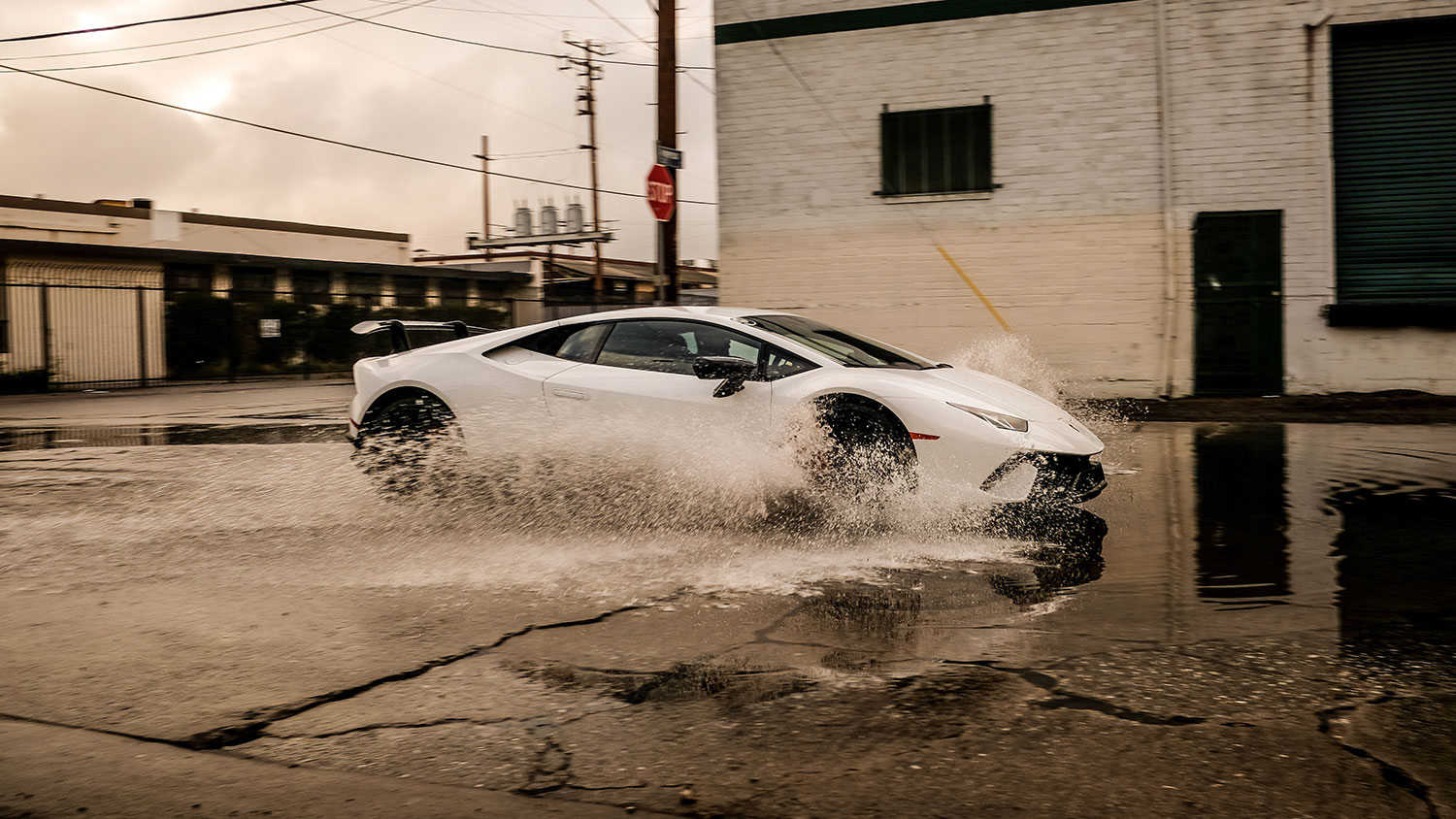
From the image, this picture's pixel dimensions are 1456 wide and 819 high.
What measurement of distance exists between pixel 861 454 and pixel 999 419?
0.76 metres

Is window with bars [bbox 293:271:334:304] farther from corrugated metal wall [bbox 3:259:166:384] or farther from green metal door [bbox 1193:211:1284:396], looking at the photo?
green metal door [bbox 1193:211:1284:396]

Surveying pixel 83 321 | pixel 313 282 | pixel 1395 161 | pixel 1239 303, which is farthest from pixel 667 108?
pixel 313 282

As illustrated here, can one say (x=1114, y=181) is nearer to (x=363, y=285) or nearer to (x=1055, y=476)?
(x=1055, y=476)

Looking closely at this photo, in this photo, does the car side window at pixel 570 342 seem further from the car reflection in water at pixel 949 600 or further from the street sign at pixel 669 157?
the street sign at pixel 669 157

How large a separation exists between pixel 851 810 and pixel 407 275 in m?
38.9

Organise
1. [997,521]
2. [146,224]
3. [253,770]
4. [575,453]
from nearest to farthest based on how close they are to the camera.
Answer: [253,770] → [997,521] → [575,453] → [146,224]

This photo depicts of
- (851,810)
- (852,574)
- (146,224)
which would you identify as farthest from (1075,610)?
(146,224)

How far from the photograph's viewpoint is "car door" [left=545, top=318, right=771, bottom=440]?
6770 mm

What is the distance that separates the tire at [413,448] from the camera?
25.0ft

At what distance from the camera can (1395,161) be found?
14.3 m

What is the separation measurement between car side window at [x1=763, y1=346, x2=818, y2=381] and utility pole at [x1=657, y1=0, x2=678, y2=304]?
8.54m

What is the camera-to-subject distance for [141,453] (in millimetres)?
11383

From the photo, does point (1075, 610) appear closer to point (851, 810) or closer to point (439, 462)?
point (851, 810)

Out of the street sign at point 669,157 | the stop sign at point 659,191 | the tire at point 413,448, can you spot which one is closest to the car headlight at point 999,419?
the tire at point 413,448
